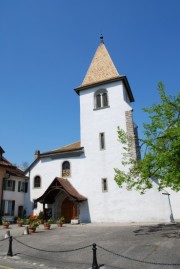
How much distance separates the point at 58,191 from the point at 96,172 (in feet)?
15.6

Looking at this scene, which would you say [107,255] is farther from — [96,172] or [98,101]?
[98,101]

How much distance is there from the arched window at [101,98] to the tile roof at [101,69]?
147 cm

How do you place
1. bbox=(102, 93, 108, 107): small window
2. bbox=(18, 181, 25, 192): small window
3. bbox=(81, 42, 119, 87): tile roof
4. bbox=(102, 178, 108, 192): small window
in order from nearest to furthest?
bbox=(102, 178, 108, 192): small window < bbox=(102, 93, 108, 107): small window < bbox=(18, 181, 25, 192): small window < bbox=(81, 42, 119, 87): tile roof

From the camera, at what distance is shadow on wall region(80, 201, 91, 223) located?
80.9 ft

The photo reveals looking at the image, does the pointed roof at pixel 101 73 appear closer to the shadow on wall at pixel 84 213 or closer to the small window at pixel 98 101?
the small window at pixel 98 101

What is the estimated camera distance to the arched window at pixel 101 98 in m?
28.2

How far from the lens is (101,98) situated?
28.5m

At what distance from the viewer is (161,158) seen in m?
13.1

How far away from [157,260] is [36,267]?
4.57 meters

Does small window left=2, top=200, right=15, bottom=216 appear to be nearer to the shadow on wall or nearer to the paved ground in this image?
the shadow on wall

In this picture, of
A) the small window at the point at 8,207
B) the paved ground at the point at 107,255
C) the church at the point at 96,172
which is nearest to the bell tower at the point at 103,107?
the church at the point at 96,172

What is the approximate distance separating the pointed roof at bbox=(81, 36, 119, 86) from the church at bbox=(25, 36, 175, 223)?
134mm

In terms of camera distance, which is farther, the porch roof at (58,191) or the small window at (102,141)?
the small window at (102,141)

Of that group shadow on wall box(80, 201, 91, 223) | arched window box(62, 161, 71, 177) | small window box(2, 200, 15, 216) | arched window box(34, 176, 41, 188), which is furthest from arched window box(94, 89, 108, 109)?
small window box(2, 200, 15, 216)
